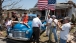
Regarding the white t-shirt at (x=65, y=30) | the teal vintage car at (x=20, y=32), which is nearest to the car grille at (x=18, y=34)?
the teal vintage car at (x=20, y=32)

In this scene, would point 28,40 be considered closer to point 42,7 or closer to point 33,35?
point 33,35

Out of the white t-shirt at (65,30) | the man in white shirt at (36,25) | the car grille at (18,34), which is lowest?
the car grille at (18,34)

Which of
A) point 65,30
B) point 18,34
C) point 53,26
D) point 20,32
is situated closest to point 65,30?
point 65,30

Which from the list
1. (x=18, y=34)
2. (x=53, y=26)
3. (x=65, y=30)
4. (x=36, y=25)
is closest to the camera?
(x=65, y=30)

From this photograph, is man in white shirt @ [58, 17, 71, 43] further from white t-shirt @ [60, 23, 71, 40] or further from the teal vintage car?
the teal vintage car

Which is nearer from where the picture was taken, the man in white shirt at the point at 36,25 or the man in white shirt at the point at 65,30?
the man in white shirt at the point at 65,30

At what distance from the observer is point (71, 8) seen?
31062 millimetres

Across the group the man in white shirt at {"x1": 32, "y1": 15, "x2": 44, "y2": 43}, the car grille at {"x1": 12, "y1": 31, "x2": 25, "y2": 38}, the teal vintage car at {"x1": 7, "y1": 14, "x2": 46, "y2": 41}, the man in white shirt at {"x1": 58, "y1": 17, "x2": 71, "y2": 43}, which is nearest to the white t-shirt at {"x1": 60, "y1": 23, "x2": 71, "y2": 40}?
the man in white shirt at {"x1": 58, "y1": 17, "x2": 71, "y2": 43}

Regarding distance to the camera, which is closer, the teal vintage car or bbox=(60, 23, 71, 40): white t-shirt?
bbox=(60, 23, 71, 40): white t-shirt

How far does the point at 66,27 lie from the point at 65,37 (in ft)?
1.28

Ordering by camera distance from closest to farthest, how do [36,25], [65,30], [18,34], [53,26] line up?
[65,30], [36,25], [53,26], [18,34]

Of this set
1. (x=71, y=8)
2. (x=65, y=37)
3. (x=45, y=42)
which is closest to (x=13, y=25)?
(x=45, y=42)

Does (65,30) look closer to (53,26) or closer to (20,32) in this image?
(53,26)

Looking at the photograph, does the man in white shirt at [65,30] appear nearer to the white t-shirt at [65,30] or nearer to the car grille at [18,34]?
the white t-shirt at [65,30]
